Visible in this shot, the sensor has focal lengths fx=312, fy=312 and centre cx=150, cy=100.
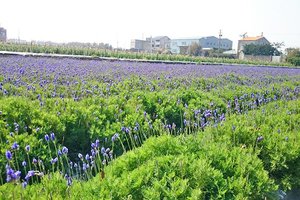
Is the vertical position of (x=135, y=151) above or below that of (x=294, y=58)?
below

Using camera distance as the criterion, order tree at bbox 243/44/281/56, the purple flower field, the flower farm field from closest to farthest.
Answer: the flower farm field
the purple flower field
tree at bbox 243/44/281/56

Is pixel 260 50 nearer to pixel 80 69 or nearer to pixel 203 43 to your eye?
pixel 203 43

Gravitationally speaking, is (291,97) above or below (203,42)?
below

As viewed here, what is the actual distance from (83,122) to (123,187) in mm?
2306

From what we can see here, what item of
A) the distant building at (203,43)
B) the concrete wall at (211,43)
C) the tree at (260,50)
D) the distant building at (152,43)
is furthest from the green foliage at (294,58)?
the distant building at (152,43)

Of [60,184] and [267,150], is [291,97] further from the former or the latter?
[60,184]

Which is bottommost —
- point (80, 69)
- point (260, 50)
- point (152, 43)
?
point (80, 69)

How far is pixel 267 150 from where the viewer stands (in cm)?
384

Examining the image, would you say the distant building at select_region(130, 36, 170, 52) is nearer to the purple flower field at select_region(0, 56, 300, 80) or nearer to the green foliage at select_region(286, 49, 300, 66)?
the green foliage at select_region(286, 49, 300, 66)

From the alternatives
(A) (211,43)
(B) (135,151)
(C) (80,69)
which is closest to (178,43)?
(A) (211,43)

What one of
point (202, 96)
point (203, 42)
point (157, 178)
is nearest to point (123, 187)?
point (157, 178)

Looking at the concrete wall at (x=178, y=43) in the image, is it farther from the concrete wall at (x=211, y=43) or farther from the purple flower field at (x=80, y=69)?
the purple flower field at (x=80, y=69)

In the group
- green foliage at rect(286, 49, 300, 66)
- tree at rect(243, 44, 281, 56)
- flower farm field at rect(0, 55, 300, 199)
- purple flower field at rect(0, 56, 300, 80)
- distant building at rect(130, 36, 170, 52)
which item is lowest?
flower farm field at rect(0, 55, 300, 199)

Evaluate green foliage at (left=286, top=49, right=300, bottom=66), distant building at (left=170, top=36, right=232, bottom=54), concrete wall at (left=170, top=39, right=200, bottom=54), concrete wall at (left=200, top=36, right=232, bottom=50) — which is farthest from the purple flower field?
concrete wall at (left=200, top=36, right=232, bottom=50)
